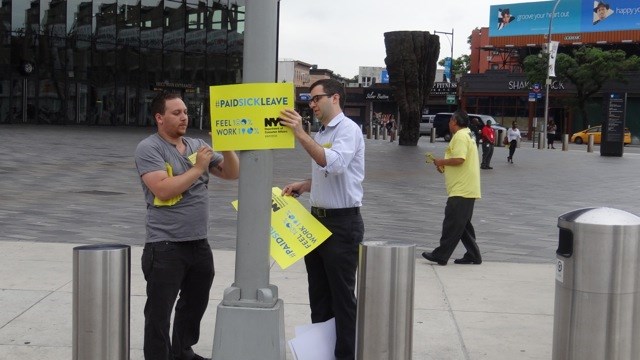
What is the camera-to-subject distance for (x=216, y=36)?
44.4 m

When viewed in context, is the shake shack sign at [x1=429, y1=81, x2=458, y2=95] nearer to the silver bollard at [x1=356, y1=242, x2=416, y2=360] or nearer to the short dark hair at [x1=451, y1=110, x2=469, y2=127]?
the short dark hair at [x1=451, y1=110, x2=469, y2=127]

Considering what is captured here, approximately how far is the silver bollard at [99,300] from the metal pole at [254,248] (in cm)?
54

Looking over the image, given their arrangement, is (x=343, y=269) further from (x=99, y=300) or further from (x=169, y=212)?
(x=99, y=300)

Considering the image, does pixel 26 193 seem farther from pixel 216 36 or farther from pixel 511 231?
pixel 216 36

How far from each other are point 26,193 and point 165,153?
369 inches

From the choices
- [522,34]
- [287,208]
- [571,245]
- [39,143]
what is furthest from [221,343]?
[522,34]

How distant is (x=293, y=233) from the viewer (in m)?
4.56

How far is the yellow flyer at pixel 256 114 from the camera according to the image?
13.3 ft

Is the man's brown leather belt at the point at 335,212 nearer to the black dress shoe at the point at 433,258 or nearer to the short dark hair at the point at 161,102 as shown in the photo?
the short dark hair at the point at 161,102

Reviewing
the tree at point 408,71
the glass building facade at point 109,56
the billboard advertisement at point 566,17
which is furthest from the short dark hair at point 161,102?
the billboard advertisement at point 566,17

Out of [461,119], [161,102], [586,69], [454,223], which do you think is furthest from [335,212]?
[586,69]

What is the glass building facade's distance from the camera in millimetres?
37750

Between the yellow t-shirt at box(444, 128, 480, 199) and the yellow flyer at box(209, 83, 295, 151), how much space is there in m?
4.17

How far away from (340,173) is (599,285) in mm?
1548
